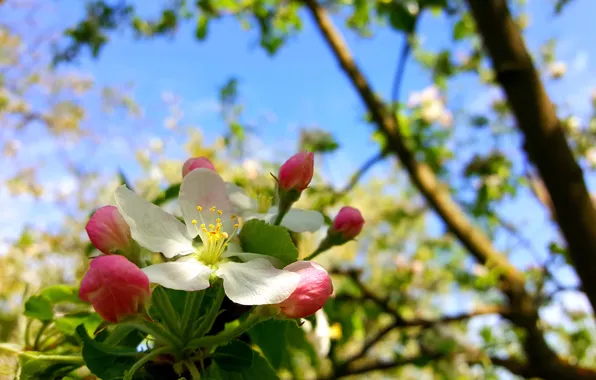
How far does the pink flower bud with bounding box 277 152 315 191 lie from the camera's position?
23.7 inches

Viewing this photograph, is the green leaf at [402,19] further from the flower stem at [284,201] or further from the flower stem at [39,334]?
the flower stem at [39,334]

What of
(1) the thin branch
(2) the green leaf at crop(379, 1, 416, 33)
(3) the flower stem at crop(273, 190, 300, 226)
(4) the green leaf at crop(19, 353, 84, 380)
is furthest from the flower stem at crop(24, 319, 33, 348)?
(2) the green leaf at crop(379, 1, 416, 33)

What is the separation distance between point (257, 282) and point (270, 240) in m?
0.05

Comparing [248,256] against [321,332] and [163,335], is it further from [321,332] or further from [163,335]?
[321,332]

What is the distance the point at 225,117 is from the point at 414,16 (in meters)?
1.08

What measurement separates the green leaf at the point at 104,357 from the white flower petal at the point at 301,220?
0.76 feet

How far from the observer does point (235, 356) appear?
Result: 0.51 meters

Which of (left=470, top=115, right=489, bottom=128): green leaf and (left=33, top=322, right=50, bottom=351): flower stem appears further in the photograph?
(left=470, top=115, right=489, bottom=128): green leaf

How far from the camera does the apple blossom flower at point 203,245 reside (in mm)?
A: 451

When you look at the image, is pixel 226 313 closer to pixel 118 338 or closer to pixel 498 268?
pixel 118 338

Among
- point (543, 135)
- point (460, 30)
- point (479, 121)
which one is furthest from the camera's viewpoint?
point (479, 121)

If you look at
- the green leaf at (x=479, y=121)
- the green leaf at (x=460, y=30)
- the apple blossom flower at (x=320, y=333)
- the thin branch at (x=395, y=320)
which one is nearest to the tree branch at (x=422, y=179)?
the thin branch at (x=395, y=320)

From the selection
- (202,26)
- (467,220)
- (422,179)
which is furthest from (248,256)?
(202,26)

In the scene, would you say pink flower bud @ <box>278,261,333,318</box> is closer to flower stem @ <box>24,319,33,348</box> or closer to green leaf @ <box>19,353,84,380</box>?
green leaf @ <box>19,353,84,380</box>
